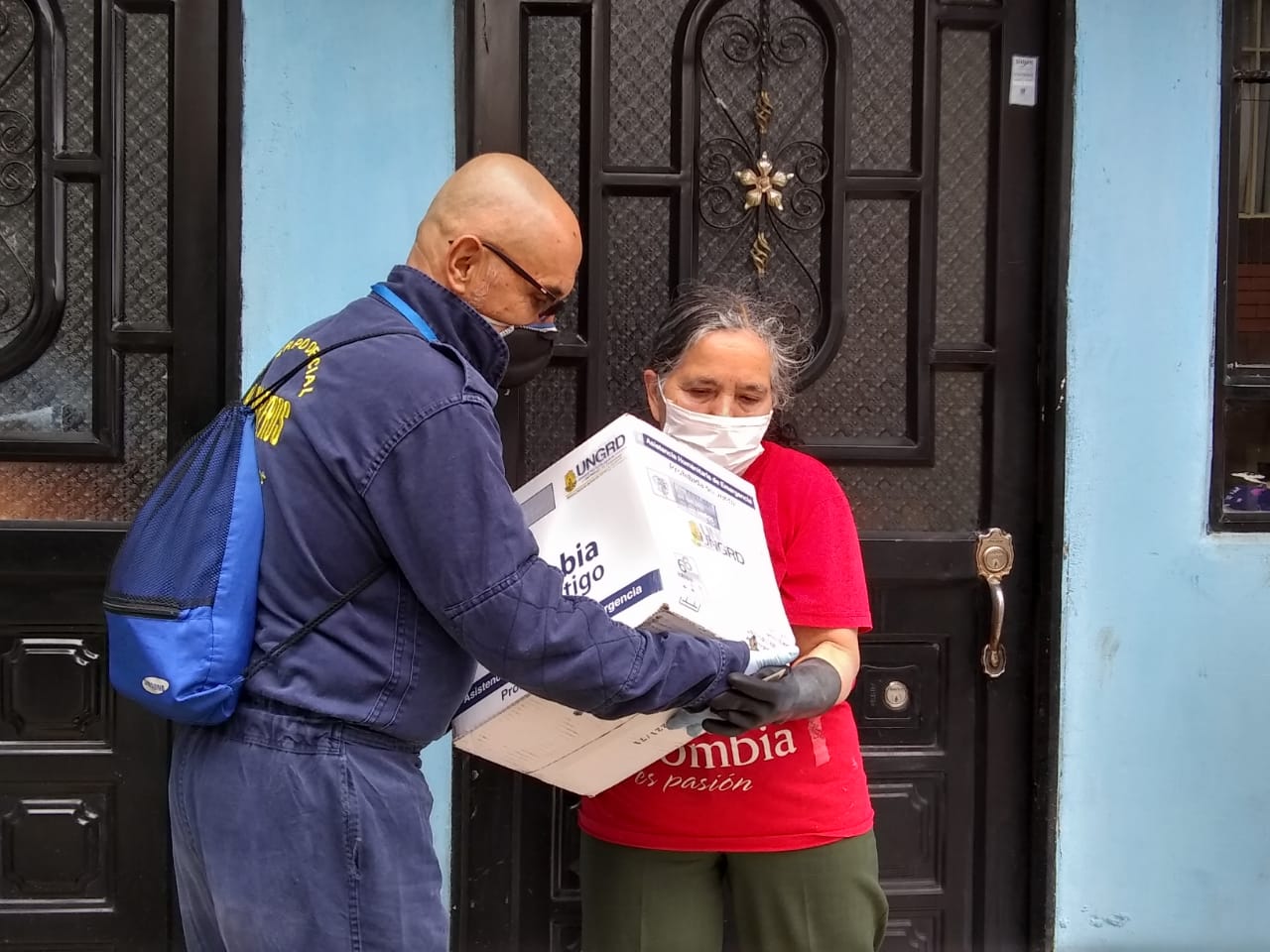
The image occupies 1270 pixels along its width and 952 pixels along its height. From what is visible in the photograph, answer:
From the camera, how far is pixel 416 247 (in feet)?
5.16

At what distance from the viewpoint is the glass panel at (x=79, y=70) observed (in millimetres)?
2553

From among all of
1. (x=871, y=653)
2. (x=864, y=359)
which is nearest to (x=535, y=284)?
(x=864, y=359)

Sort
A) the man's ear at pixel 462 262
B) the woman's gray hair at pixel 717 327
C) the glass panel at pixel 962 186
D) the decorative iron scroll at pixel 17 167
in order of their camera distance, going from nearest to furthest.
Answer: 1. the man's ear at pixel 462 262
2. the woman's gray hair at pixel 717 327
3. the decorative iron scroll at pixel 17 167
4. the glass panel at pixel 962 186

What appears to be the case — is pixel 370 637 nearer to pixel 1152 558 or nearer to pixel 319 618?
pixel 319 618

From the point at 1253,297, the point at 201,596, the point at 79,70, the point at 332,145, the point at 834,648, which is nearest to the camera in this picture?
the point at 201,596

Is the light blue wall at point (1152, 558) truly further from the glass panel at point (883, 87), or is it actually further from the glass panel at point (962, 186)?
the glass panel at point (883, 87)

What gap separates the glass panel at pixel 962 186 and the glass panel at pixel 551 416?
0.91m

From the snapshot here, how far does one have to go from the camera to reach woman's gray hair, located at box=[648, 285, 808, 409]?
201 centimetres

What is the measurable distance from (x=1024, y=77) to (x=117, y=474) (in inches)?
92.7

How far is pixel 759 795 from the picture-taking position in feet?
6.23

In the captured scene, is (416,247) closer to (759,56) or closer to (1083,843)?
(759,56)

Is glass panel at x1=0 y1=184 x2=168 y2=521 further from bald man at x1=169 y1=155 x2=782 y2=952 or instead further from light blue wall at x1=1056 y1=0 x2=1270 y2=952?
light blue wall at x1=1056 y1=0 x2=1270 y2=952

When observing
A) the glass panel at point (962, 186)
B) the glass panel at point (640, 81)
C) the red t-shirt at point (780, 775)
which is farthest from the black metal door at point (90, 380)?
the glass panel at point (962, 186)

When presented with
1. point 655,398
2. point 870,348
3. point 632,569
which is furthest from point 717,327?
point 870,348
